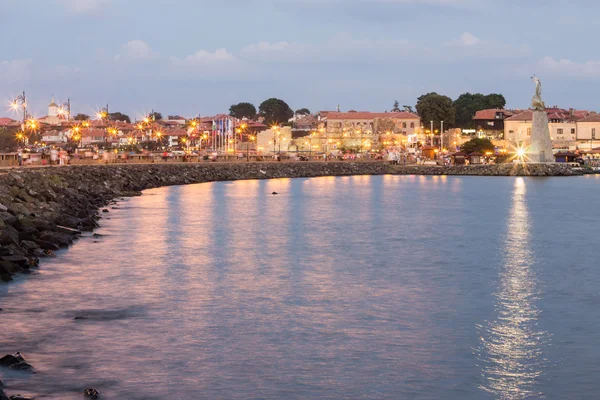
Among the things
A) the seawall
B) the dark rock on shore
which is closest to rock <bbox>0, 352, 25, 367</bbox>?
the dark rock on shore

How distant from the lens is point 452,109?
451 feet

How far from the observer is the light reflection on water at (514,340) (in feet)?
41.2

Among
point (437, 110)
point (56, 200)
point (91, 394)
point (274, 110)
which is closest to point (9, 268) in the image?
point (91, 394)

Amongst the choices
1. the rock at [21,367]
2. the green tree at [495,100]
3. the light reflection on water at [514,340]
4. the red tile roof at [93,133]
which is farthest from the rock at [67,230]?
the red tile roof at [93,133]

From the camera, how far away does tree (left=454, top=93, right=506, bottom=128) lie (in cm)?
14838

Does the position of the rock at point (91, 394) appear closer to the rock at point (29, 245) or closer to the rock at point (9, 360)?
the rock at point (9, 360)

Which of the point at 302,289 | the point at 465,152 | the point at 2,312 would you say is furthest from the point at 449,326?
the point at 465,152

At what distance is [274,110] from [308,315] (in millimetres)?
167070

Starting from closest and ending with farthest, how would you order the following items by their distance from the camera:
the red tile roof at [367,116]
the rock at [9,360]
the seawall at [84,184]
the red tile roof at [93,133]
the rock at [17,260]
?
the rock at [9,360] → the rock at [17,260] → the seawall at [84,184] → the red tile roof at [367,116] → the red tile roof at [93,133]

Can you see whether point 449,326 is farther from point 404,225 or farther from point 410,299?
point 404,225

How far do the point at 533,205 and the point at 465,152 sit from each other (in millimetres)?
62687

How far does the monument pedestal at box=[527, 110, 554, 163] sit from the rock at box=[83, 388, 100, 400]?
8085 cm

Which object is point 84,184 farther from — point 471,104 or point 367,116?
point 471,104

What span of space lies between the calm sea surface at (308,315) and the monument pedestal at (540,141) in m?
54.1
